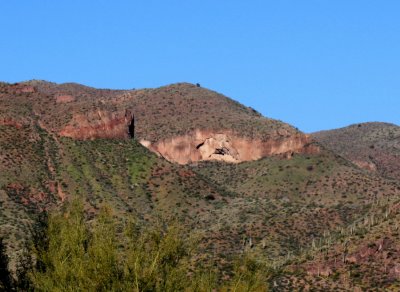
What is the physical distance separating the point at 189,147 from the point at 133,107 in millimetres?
19684

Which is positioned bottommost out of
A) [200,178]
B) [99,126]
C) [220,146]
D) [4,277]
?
[4,277]

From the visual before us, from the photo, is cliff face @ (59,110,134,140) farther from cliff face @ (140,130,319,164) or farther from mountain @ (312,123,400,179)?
mountain @ (312,123,400,179)

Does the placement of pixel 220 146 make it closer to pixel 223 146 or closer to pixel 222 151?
pixel 223 146

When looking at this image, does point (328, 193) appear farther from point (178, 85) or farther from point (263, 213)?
point (178, 85)

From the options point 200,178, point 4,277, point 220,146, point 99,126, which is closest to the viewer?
point 4,277

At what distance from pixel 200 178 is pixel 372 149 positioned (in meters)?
71.5

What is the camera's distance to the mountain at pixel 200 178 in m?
91.4

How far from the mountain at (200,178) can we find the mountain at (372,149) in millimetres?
23549

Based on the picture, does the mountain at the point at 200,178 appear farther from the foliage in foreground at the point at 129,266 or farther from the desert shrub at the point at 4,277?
the foliage in foreground at the point at 129,266

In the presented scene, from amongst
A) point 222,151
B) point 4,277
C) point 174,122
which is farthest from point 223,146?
point 4,277

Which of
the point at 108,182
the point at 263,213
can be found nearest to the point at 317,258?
the point at 263,213

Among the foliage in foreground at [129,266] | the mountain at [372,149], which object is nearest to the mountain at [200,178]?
the mountain at [372,149]

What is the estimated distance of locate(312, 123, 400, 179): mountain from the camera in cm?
17362

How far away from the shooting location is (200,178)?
124 m
